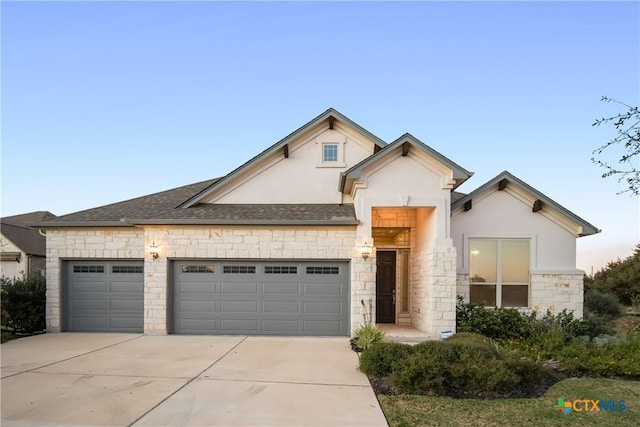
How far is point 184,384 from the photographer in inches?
246

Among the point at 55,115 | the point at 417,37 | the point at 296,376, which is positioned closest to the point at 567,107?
the point at 417,37

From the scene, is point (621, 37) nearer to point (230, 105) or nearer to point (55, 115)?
point (230, 105)

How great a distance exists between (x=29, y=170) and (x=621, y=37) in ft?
80.2

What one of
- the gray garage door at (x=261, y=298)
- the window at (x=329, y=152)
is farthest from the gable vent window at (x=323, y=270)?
the window at (x=329, y=152)

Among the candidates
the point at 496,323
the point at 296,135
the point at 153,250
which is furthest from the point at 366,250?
the point at 153,250

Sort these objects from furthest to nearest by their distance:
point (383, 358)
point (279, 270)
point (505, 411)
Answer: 1. point (279, 270)
2. point (383, 358)
3. point (505, 411)

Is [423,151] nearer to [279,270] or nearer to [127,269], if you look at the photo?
[279,270]

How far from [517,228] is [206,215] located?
9.22m

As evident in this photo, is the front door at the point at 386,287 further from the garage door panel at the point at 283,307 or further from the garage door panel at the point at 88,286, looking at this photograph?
the garage door panel at the point at 88,286

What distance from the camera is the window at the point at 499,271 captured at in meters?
11.4

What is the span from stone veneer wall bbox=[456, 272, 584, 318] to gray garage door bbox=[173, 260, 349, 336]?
378 cm

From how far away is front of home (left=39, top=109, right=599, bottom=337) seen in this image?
34.5 feet

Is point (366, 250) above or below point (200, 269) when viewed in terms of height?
above

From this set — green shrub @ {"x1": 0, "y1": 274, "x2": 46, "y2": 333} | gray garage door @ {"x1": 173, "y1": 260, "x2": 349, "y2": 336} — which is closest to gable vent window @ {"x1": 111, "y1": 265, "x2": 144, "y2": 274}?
gray garage door @ {"x1": 173, "y1": 260, "x2": 349, "y2": 336}
